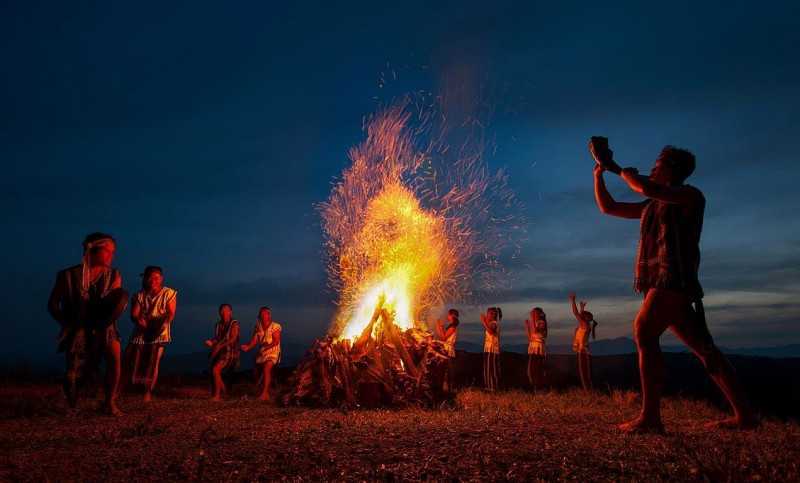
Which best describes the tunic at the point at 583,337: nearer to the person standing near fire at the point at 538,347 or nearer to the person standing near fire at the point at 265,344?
the person standing near fire at the point at 538,347

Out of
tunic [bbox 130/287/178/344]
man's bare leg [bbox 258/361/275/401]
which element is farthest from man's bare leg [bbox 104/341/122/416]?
man's bare leg [bbox 258/361/275/401]

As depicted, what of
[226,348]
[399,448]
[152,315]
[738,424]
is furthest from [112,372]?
[738,424]

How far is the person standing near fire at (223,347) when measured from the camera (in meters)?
11.4

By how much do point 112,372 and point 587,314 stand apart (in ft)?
32.2

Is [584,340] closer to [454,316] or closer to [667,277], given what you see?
[454,316]

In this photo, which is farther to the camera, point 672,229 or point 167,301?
point 167,301

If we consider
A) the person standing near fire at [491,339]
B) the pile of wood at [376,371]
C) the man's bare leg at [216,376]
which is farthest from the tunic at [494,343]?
the man's bare leg at [216,376]

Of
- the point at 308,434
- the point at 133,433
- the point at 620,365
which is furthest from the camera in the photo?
the point at 620,365

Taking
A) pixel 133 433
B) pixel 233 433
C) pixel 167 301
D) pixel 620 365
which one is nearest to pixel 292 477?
pixel 233 433

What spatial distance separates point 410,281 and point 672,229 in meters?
5.41

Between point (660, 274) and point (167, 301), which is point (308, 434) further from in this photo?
point (167, 301)

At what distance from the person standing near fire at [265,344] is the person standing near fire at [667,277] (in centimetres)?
813

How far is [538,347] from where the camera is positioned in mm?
12984

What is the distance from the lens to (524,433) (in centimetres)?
526
